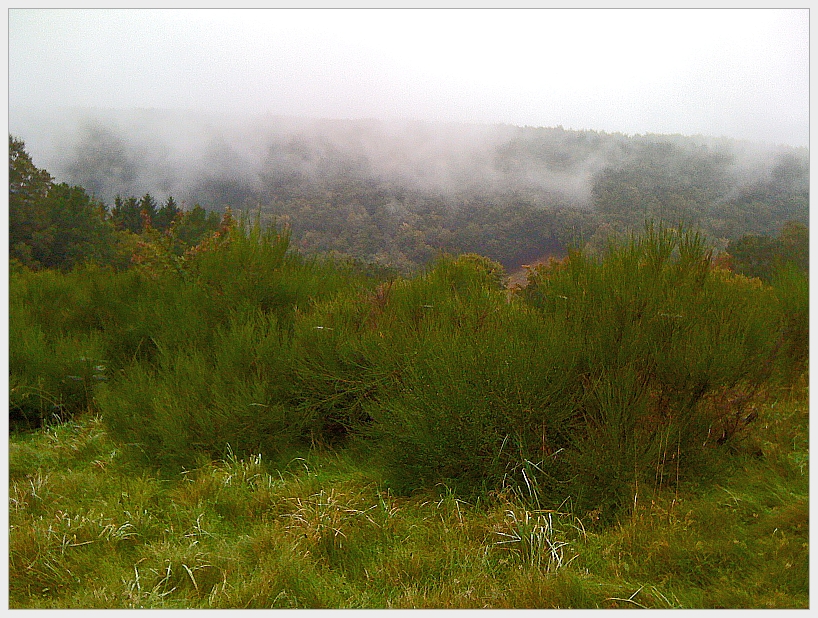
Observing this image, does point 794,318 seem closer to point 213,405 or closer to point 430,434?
point 430,434

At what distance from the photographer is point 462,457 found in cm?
412

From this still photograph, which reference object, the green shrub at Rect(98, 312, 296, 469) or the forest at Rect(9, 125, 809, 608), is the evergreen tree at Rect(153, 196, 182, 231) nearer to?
the forest at Rect(9, 125, 809, 608)

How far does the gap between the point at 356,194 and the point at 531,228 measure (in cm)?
557

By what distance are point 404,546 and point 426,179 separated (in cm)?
1566

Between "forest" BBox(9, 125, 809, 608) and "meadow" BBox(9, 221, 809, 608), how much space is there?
0.06ft

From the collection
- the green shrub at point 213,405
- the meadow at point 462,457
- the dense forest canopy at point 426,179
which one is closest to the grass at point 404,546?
the meadow at point 462,457

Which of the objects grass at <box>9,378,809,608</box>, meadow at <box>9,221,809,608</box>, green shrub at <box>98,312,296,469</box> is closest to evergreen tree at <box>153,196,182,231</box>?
meadow at <box>9,221,809,608</box>

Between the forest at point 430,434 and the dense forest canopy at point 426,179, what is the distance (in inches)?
24.4

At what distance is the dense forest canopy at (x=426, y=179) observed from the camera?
9641mm

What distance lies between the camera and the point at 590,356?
4.18 m

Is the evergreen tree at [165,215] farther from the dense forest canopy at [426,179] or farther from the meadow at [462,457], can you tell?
the meadow at [462,457]

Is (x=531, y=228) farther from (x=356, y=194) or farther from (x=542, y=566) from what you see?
(x=542, y=566)

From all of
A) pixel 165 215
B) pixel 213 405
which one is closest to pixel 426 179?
pixel 165 215

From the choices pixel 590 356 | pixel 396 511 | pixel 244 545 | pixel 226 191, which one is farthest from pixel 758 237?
pixel 226 191
